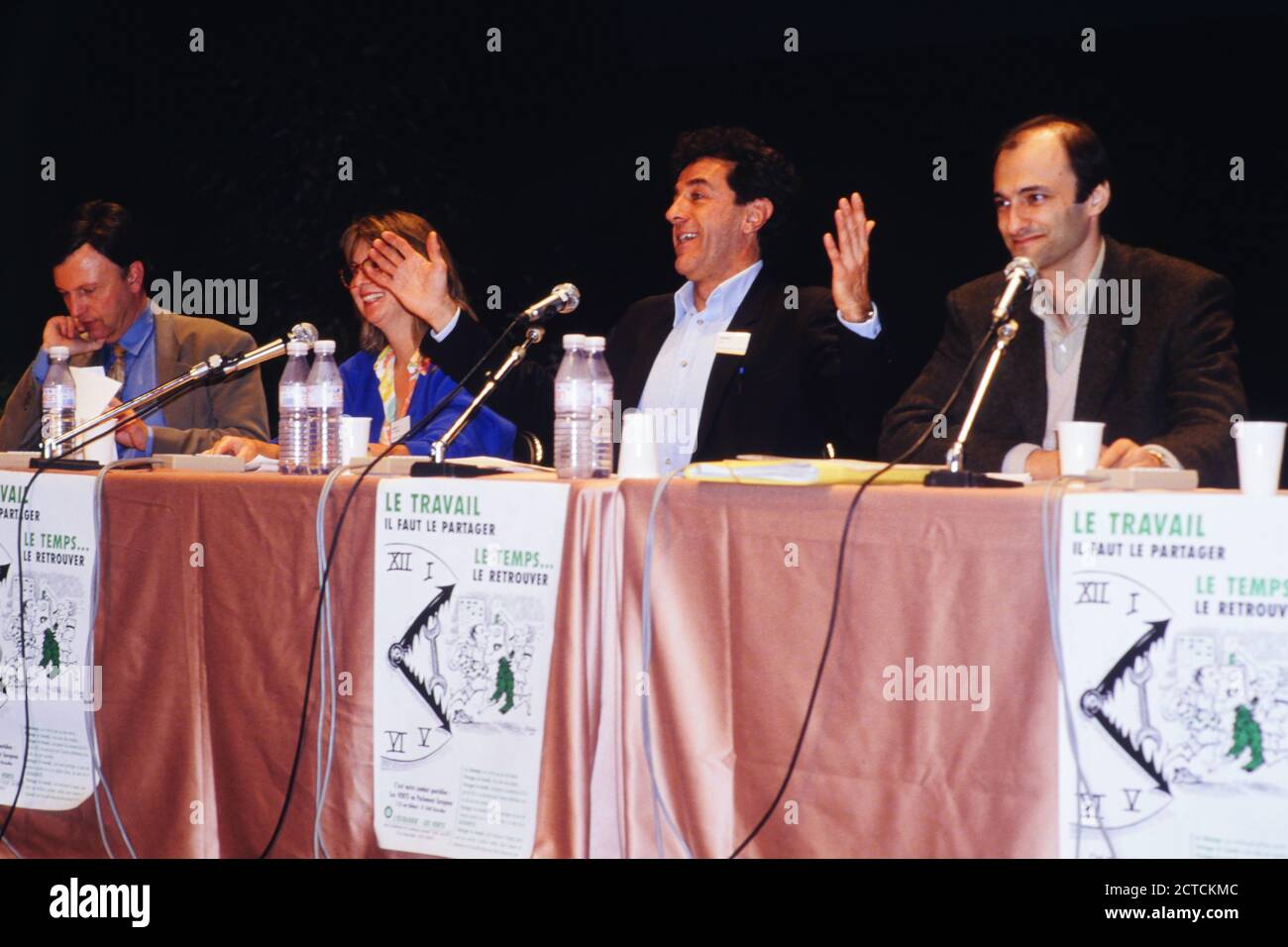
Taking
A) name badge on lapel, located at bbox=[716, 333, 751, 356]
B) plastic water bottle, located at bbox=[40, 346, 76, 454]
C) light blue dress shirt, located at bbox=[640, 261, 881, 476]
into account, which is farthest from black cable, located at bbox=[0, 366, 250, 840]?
name badge on lapel, located at bbox=[716, 333, 751, 356]

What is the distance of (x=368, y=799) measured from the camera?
2.24 m

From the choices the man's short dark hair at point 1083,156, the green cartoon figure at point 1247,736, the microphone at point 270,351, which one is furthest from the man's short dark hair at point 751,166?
the green cartoon figure at point 1247,736

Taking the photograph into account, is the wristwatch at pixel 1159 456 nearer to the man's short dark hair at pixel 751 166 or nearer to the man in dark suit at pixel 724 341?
the man in dark suit at pixel 724 341

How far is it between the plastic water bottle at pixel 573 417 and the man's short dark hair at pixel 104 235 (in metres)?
1.63

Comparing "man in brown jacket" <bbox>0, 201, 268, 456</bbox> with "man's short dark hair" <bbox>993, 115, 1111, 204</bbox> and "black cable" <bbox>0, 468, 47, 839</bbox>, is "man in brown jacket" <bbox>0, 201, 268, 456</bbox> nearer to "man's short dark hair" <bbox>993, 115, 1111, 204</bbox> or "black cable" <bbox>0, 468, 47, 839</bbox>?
"black cable" <bbox>0, 468, 47, 839</bbox>

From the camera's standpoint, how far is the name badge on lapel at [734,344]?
10.2 feet

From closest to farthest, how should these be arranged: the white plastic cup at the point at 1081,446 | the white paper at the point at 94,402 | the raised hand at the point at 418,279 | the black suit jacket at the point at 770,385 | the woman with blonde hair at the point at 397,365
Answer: the white plastic cup at the point at 1081,446, the white paper at the point at 94,402, the raised hand at the point at 418,279, the black suit jacket at the point at 770,385, the woman with blonde hair at the point at 397,365

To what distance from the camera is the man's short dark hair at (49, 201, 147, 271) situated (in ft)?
11.4

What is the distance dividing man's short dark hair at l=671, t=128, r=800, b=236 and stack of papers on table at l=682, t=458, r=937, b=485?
4.50ft

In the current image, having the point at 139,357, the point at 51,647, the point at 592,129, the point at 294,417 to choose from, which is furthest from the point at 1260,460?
the point at 592,129

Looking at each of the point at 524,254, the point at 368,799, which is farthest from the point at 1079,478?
the point at 524,254

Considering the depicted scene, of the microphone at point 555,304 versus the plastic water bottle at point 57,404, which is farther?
the plastic water bottle at point 57,404

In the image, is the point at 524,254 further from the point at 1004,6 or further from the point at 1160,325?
the point at 1160,325
